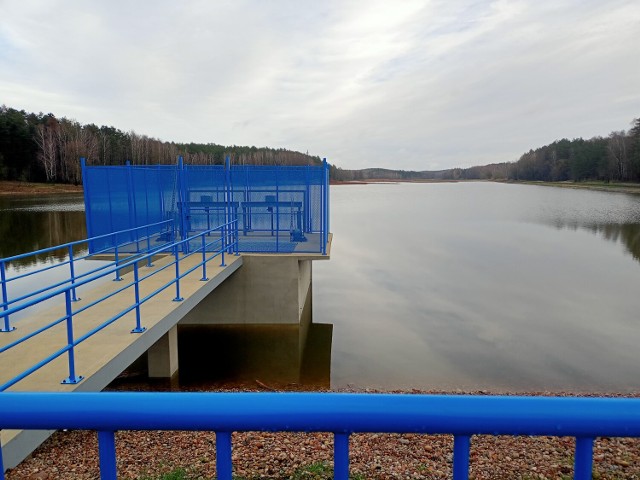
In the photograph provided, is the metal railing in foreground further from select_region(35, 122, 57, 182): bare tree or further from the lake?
select_region(35, 122, 57, 182): bare tree

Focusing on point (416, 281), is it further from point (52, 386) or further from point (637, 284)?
point (52, 386)

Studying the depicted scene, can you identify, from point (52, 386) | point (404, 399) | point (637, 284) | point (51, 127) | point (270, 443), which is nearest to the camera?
point (404, 399)

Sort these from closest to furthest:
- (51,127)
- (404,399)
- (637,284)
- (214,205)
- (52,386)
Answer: (404,399), (52,386), (214,205), (637,284), (51,127)

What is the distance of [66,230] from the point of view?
98.7 feet

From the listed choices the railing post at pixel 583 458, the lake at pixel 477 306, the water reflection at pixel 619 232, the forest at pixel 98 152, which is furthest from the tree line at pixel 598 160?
the railing post at pixel 583 458

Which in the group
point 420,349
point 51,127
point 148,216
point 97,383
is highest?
point 51,127

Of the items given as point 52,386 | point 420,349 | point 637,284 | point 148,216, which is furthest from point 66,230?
point 637,284

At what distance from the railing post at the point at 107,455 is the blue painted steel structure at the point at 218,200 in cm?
1114

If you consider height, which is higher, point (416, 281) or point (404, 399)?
point (404, 399)

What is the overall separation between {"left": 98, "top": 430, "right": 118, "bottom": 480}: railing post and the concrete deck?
10.5 feet

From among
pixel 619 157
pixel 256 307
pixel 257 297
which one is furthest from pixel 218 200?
pixel 619 157

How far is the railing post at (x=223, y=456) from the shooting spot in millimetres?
1205

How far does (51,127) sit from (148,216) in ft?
261

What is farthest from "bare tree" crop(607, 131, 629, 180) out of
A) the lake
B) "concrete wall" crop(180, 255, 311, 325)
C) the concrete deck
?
the concrete deck
